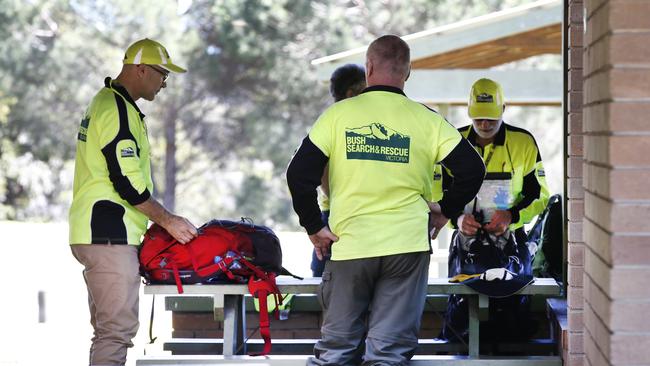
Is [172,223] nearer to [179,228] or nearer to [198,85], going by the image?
[179,228]

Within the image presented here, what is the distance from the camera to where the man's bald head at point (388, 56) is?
4.93m

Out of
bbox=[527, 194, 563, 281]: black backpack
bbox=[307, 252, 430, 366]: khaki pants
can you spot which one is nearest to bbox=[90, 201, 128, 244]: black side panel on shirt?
bbox=[307, 252, 430, 366]: khaki pants

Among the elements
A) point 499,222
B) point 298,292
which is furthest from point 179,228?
point 499,222

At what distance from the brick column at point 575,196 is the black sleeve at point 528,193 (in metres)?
1.05

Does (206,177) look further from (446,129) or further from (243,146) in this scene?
(446,129)

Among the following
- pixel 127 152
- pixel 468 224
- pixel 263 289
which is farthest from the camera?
pixel 468 224

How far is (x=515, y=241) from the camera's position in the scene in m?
6.42

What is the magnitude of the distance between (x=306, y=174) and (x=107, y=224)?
1.09 m

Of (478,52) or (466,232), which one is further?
(478,52)

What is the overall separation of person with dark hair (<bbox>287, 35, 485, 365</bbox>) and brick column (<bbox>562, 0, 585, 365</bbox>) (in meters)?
0.47

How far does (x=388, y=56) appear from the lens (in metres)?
4.92

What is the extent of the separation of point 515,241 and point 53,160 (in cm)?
2606

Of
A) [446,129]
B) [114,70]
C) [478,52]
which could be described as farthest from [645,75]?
[114,70]

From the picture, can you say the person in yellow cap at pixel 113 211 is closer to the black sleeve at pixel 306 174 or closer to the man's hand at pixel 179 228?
the man's hand at pixel 179 228
